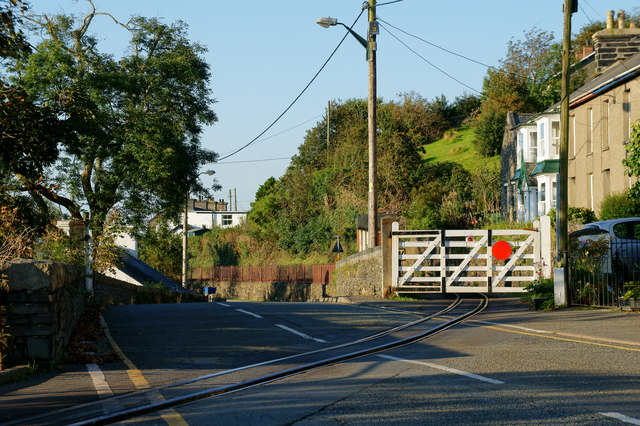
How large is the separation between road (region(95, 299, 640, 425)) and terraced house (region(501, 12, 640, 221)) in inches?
729

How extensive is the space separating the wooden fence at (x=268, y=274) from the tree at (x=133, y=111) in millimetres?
11416

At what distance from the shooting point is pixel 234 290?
189 ft

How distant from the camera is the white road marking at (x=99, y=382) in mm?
7890

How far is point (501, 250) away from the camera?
21.5 metres

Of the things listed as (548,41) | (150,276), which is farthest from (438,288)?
(548,41)

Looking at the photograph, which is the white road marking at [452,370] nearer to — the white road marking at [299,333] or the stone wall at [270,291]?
the white road marking at [299,333]

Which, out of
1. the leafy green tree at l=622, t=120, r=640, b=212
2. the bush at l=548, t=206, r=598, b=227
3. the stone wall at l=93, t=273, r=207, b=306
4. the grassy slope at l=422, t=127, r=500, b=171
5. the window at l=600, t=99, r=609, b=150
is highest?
the grassy slope at l=422, t=127, r=500, b=171

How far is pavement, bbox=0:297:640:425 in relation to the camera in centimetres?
746

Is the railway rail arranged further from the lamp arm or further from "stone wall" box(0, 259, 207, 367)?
the lamp arm

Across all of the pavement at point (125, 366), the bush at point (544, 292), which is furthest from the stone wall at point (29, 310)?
the bush at point (544, 292)

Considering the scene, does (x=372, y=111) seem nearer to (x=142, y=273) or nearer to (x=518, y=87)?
(x=142, y=273)

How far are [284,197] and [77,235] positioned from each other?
36.9m

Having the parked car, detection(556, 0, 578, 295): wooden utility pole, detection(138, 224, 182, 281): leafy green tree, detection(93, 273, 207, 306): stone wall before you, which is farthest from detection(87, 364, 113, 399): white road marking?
detection(138, 224, 182, 281): leafy green tree

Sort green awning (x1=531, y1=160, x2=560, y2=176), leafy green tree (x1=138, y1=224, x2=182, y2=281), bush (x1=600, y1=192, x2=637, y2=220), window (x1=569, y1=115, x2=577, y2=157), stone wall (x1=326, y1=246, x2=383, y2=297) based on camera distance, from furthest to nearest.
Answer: leafy green tree (x1=138, y1=224, x2=182, y2=281)
green awning (x1=531, y1=160, x2=560, y2=176)
window (x1=569, y1=115, x2=577, y2=157)
bush (x1=600, y1=192, x2=637, y2=220)
stone wall (x1=326, y1=246, x2=383, y2=297)
